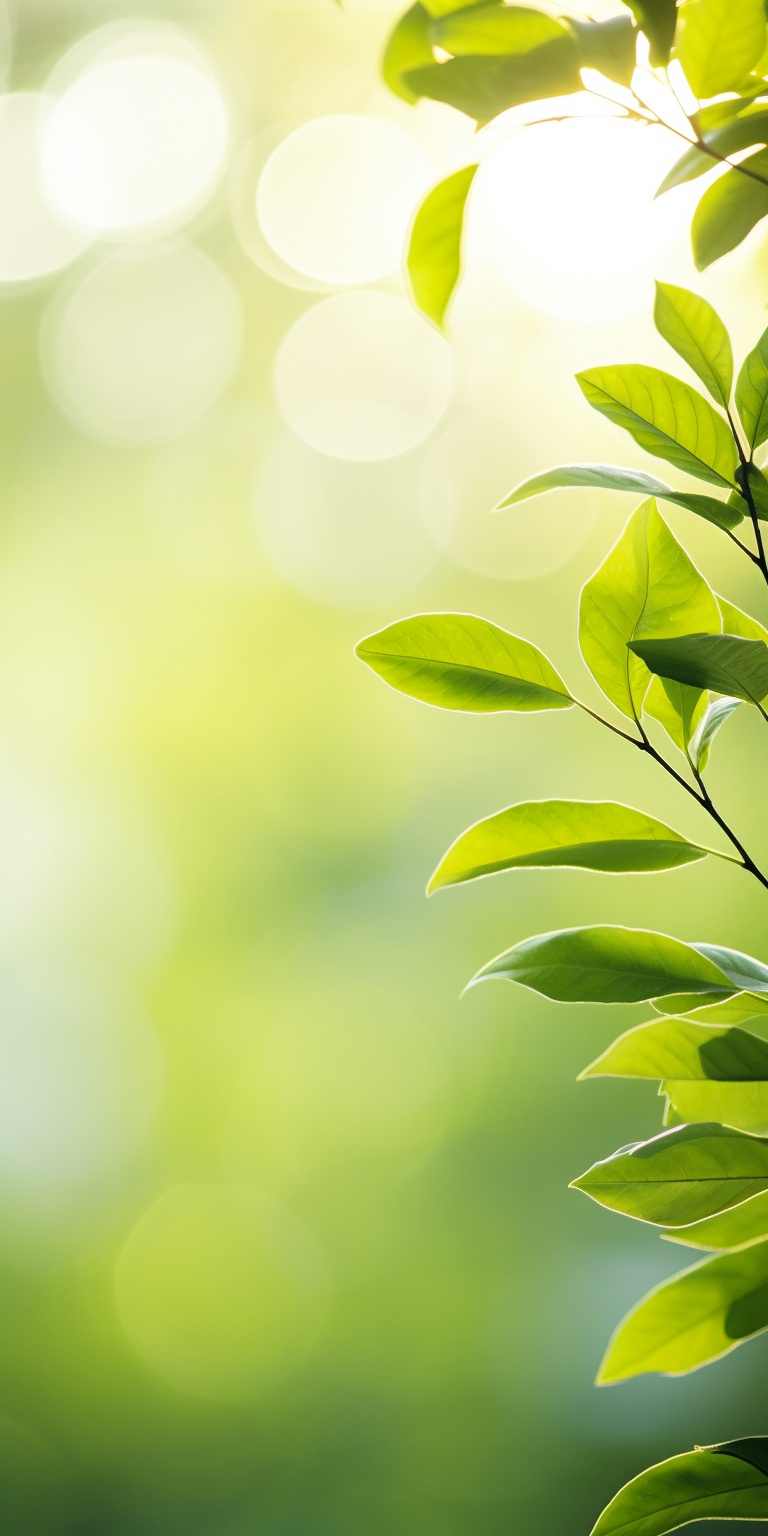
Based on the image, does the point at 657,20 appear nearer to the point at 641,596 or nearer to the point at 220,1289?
the point at 641,596

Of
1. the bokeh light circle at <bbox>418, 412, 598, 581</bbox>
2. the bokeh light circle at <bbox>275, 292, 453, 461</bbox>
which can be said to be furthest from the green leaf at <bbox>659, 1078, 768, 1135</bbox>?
the bokeh light circle at <bbox>275, 292, 453, 461</bbox>

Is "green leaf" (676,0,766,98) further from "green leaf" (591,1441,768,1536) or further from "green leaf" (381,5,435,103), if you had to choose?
"green leaf" (591,1441,768,1536)

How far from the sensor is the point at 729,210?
0.37 metres

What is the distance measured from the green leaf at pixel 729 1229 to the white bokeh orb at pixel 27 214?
2333 mm

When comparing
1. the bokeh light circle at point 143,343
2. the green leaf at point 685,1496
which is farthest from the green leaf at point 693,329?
the bokeh light circle at point 143,343

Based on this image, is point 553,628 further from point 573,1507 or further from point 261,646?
point 573,1507

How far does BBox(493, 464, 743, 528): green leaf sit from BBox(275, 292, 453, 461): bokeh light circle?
71.0 inches

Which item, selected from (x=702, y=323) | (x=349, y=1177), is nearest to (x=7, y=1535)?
(x=349, y=1177)

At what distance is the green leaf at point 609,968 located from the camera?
329 millimetres

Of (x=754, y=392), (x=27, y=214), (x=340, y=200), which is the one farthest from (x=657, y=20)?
(x=27, y=214)

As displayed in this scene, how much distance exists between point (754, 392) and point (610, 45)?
0.41 ft

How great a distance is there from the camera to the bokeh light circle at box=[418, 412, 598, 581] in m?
2.02

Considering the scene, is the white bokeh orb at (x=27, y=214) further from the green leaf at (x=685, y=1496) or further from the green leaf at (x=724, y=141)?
the green leaf at (x=685, y=1496)

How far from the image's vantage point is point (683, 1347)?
0.33 meters
